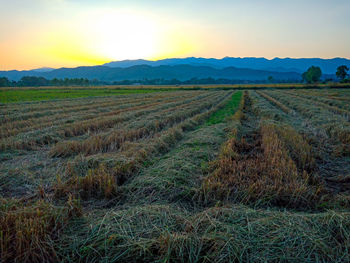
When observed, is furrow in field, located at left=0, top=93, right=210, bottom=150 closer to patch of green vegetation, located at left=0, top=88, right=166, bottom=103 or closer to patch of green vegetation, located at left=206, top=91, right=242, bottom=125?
patch of green vegetation, located at left=206, top=91, right=242, bottom=125

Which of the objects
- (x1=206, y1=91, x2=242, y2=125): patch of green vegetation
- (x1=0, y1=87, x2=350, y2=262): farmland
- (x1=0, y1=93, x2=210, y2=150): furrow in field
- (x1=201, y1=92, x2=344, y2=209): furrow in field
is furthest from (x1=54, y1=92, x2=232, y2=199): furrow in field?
(x1=206, y1=91, x2=242, y2=125): patch of green vegetation

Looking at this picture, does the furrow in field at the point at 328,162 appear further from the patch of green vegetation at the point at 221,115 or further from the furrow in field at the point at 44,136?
the furrow in field at the point at 44,136

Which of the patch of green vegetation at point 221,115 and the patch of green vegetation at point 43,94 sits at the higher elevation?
the patch of green vegetation at point 43,94

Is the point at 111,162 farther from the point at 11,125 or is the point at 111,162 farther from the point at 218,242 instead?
the point at 11,125

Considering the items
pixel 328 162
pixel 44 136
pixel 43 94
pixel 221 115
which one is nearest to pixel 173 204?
pixel 328 162

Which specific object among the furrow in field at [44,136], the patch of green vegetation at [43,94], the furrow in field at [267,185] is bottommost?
the furrow in field at [267,185]

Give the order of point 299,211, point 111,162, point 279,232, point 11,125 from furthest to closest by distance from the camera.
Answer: point 11,125 → point 111,162 → point 299,211 → point 279,232

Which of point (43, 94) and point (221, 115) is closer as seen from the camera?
point (221, 115)

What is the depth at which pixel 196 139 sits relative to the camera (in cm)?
750

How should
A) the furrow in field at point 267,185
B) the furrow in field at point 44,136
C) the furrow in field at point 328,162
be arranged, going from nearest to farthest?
1. the furrow in field at point 267,185
2. the furrow in field at point 328,162
3. the furrow in field at point 44,136

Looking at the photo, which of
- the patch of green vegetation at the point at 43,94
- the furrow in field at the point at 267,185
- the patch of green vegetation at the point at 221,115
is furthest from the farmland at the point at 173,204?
the patch of green vegetation at the point at 43,94

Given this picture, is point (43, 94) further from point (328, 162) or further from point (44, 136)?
point (328, 162)

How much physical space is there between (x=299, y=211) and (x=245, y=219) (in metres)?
1.17

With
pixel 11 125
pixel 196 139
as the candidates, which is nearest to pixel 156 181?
pixel 196 139
